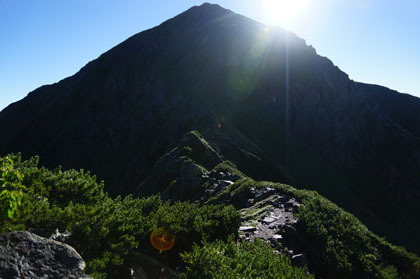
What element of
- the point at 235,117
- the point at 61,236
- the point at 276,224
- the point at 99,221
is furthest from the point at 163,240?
the point at 235,117

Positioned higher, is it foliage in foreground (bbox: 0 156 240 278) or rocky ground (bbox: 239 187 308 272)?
foliage in foreground (bbox: 0 156 240 278)

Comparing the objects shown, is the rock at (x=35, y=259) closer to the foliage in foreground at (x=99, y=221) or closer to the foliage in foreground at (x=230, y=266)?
the foliage in foreground at (x=99, y=221)

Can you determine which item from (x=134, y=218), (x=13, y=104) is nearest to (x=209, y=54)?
(x=134, y=218)

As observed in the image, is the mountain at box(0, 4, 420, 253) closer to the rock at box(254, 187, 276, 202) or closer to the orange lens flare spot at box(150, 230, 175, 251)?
the rock at box(254, 187, 276, 202)

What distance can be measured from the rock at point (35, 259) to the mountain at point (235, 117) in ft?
188

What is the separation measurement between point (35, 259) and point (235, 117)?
9002 centimetres

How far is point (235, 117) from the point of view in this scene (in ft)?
309

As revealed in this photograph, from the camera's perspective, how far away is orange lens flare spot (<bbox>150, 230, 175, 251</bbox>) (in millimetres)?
10191

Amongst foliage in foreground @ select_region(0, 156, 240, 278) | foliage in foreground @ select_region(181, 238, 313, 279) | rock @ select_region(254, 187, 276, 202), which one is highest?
foliage in foreground @ select_region(0, 156, 240, 278)

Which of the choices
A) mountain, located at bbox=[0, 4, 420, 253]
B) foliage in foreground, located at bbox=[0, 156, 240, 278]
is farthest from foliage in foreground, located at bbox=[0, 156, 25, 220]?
mountain, located at bbox=[0, 4, 420, 253]

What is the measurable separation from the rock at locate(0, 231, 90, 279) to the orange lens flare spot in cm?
401

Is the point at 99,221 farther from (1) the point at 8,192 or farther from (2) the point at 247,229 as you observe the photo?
(2) the point at 247,229

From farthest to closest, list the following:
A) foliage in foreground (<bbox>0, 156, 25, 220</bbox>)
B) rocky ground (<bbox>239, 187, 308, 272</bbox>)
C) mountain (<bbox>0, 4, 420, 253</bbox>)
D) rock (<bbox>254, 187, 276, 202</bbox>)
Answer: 1. mountain (<bbox>0, 4, 420, 253</bbox>)
2. rock (<bbox>254, 187, 276, 202</bbox>)
3. rocky ground (<bbox>239, 187, 308, 272</bbox>)
4. foliage in foreground (<bbox>0, 156, 25, 220</bbox>)

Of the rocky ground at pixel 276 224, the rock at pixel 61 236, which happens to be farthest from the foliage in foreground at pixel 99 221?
the rocky ground at pixel 276 224
